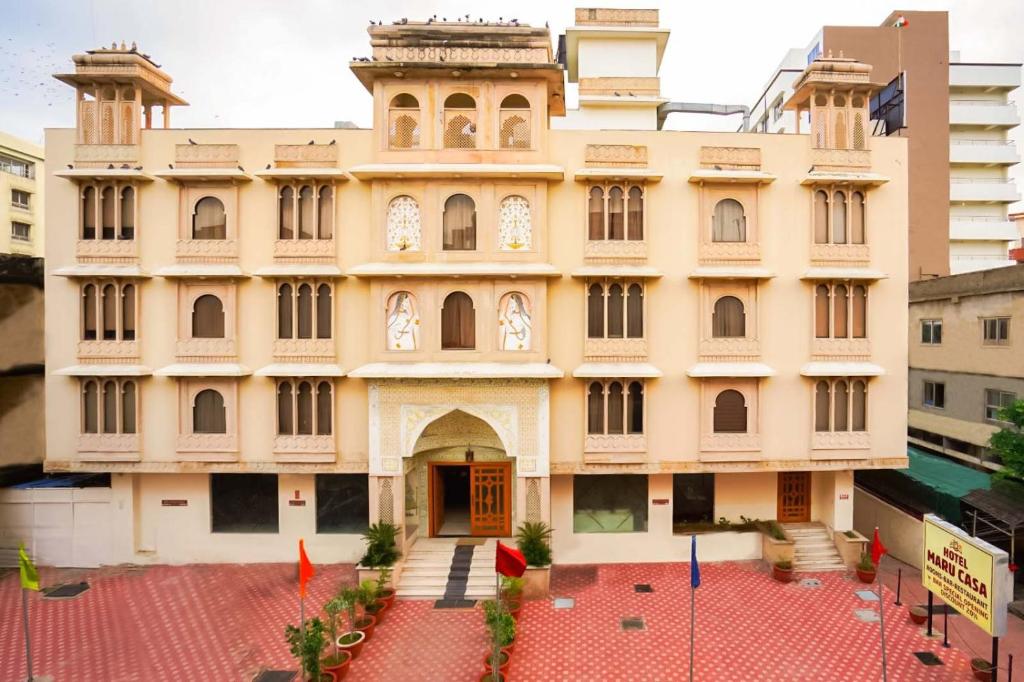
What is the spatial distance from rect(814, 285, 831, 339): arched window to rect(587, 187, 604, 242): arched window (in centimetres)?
664

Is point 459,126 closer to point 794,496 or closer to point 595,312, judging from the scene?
point 595,312

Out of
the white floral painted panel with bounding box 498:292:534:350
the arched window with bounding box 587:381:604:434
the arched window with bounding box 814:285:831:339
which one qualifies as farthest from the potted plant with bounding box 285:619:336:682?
the arched window with bounding box 814:285:831:339

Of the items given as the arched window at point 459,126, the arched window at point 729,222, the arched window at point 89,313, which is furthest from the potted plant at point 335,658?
the arched window at point 729,222

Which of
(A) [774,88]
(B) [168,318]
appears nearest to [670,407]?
(B) [168,318]

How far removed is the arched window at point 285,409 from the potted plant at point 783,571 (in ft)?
47.2

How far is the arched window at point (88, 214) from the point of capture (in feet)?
50.6

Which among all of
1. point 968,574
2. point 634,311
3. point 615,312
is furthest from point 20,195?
point 968,574

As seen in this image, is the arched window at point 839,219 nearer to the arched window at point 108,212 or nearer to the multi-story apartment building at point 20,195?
the arched window at point 108,212

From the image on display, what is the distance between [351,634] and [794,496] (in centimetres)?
1373

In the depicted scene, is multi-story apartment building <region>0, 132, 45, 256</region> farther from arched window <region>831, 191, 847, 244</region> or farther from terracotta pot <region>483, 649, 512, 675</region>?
arched window <region>831, 191, 847, 244</region>

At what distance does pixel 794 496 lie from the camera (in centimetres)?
1706

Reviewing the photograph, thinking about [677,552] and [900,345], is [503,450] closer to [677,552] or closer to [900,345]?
[677,552]

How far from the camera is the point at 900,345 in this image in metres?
15.8

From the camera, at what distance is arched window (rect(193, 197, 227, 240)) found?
614 inches
